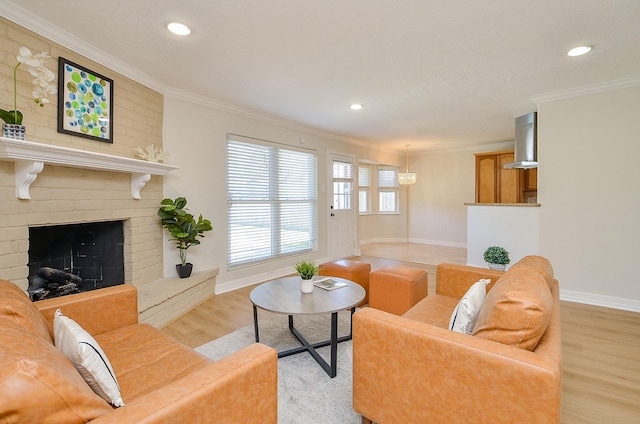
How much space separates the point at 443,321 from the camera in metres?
1.93

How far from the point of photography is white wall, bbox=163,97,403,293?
350 cm

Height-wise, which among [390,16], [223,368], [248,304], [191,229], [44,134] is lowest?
[248,304]

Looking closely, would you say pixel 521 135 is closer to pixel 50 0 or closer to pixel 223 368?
pixel 223 368

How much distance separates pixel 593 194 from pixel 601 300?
3.91 ft

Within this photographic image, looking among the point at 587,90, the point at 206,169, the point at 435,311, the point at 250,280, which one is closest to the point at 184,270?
the point at 250,280

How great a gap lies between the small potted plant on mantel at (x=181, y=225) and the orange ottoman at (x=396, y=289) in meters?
1.98

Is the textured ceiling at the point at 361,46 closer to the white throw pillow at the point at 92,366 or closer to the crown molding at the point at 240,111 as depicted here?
the crown molding at the point at 240,111

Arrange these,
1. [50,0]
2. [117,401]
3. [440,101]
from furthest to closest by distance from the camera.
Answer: [440,101] < [50,0] < [117,401]

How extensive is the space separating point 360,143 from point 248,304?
4.33m

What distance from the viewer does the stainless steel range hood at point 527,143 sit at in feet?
13.5

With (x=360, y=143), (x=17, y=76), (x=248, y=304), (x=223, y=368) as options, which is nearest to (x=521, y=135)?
(x=360, y=143)

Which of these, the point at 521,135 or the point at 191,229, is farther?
the point at 521,135

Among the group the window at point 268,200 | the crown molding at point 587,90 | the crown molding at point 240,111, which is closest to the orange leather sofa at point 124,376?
the window at point 268,200

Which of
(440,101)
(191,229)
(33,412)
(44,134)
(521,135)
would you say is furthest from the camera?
(521,135)
